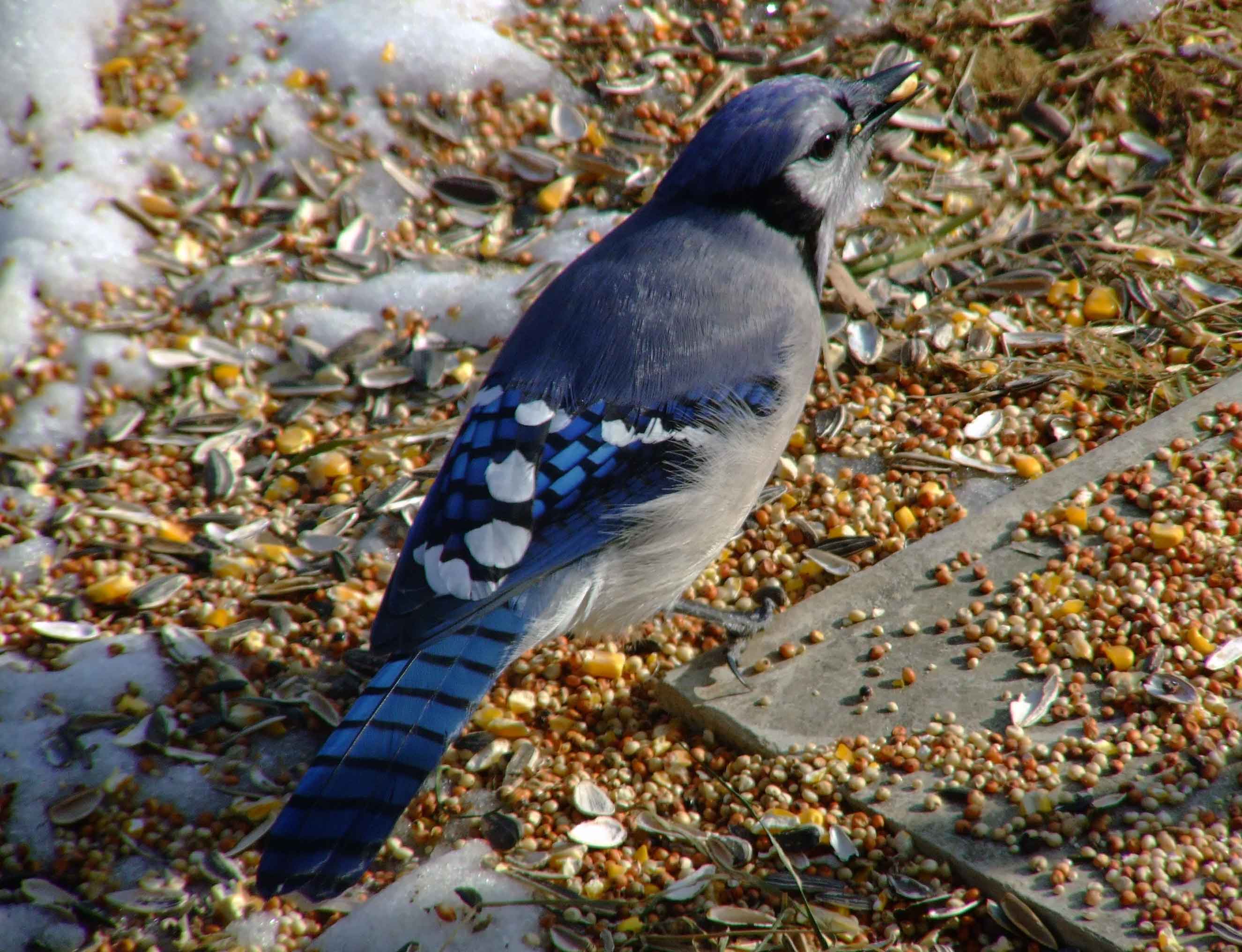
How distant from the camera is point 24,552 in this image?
9.32 ft

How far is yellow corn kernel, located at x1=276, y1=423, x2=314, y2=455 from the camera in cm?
315

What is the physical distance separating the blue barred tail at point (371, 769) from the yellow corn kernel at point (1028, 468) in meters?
1.52

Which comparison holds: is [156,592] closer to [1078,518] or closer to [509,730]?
[509,730]

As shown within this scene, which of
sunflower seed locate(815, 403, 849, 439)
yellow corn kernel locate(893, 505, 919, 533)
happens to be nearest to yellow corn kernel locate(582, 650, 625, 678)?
yellow corn kernel locate(893, 505, 919, 533)

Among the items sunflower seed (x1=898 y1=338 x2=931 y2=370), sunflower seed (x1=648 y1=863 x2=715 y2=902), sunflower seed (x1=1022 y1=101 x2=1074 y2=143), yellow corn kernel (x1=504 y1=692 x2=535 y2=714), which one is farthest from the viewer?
sunflower seed (x1=1022 y1=101 x2=1074 y2=143)

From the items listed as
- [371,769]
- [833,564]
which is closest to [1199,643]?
[833,564]

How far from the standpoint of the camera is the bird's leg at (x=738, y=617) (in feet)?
8.40

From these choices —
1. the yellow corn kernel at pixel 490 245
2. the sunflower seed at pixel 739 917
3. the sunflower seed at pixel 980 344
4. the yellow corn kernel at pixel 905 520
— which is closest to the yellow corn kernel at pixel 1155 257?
the sunflower seed at pixel 980 344

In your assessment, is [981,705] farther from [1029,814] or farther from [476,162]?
[476,162]

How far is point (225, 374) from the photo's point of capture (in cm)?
327

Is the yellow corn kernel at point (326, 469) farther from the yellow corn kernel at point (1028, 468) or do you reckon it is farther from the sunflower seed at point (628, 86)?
the yellow corn kernel at point (1028, 468)

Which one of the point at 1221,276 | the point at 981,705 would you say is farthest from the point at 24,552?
the point at 1221,276

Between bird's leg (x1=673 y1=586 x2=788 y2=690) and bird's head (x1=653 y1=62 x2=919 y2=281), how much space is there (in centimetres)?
84

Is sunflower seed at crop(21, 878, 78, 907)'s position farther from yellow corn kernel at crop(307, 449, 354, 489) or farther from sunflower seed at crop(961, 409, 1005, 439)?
sunflower seed at crop(961, 409, 1005, 439)
